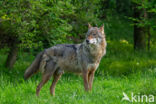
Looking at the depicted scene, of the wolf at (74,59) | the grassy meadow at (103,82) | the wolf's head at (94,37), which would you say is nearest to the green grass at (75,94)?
the grassy meadow at (103,82)

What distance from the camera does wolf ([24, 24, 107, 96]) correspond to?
694cm

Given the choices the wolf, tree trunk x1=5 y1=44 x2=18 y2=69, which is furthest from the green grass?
tree trunk x1=5 y1=44 x2=18 y2=69

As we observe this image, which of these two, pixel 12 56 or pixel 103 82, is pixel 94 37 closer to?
pixel 103 82

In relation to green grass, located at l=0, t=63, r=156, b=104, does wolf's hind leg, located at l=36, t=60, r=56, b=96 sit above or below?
above

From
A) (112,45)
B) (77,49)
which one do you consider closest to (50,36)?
(77,49)

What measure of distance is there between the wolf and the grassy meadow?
1.39 feet

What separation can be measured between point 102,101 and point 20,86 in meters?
2.76

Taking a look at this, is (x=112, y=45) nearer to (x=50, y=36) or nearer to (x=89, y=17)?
(x=89, y=17)

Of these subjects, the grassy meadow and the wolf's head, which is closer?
the grassy meadow

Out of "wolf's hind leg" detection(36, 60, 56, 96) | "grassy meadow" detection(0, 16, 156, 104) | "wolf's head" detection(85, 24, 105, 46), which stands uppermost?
"wolf's head" detection(85, 24, 105, 46)

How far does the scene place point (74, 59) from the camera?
7.14 m

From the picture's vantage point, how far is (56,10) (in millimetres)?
8758

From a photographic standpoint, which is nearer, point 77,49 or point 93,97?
point 93,97

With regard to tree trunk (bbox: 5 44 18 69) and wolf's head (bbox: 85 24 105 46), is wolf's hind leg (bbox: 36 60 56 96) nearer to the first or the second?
wolf's head (bbox: 85 24 105 46)
